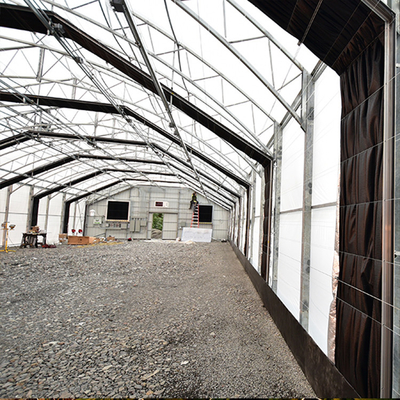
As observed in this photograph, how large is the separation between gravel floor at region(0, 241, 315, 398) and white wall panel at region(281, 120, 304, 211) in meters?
2.94

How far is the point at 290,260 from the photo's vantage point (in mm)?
5953

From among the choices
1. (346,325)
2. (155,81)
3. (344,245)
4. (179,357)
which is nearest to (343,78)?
(344,245)

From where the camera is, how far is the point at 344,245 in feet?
9.54

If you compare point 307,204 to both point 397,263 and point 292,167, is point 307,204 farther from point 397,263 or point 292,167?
point 397,263

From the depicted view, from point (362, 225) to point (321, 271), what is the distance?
1.70 meters

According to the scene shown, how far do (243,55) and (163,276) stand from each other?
869cm

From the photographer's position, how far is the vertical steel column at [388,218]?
7.27ft

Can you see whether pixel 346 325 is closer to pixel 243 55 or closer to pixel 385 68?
pixel 385 68

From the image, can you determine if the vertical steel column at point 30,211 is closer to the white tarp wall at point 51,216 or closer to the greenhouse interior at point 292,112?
the white tarp wall at point 51,216

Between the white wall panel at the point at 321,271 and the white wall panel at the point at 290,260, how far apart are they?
0.95 meters

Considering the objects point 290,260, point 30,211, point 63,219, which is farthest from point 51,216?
point 290,260

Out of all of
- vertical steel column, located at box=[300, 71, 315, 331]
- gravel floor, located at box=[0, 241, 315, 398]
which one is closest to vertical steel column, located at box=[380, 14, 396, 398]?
gravel floor, located at box=[0, 241, 315, 398]

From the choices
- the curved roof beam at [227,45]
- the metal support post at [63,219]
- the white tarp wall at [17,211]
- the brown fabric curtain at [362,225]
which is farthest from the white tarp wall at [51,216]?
the brown fabric curtain at [362,225]

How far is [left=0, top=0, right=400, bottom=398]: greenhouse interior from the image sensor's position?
7.91 ft
